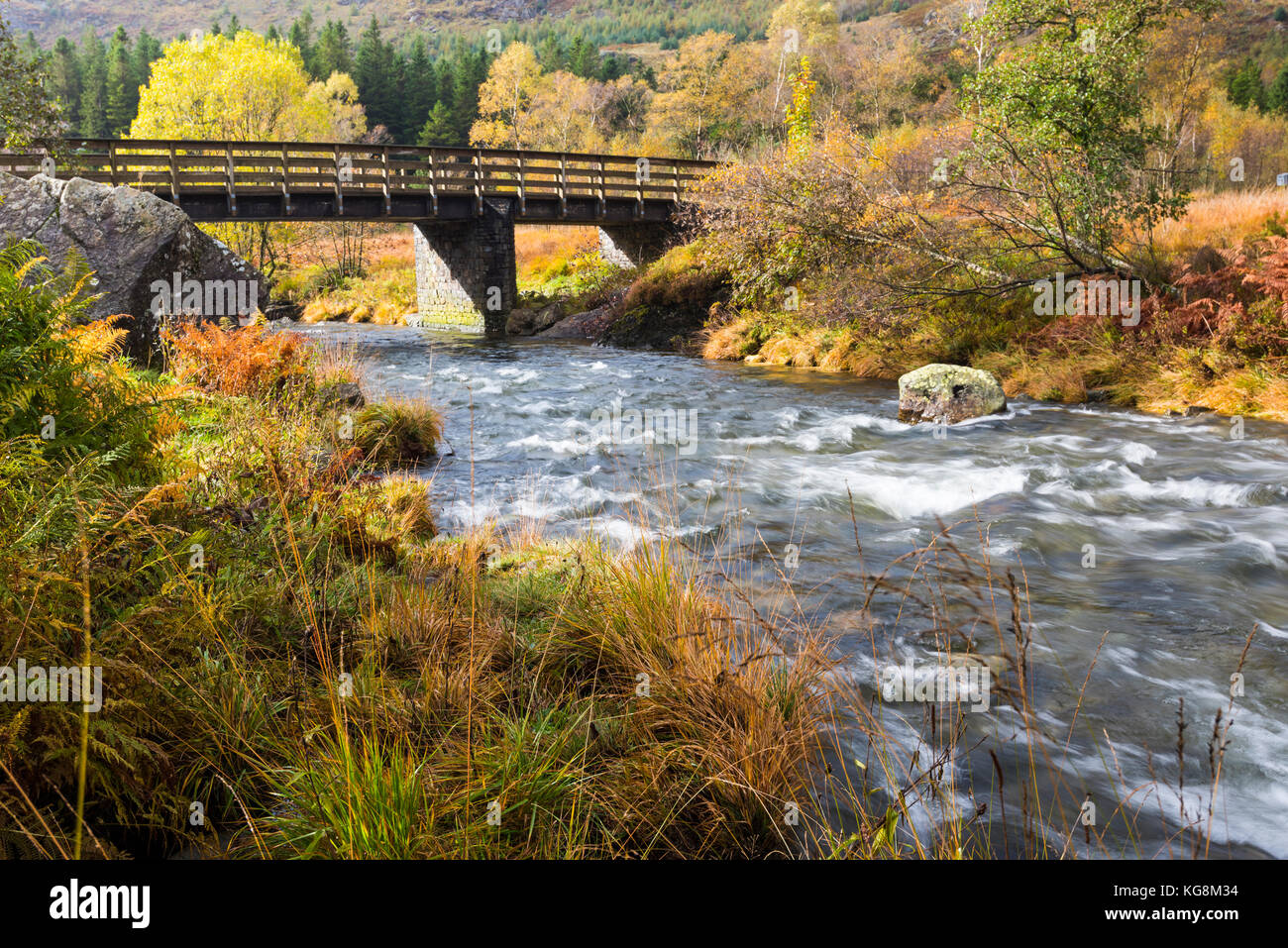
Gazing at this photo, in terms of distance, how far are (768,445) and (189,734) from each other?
760 cm

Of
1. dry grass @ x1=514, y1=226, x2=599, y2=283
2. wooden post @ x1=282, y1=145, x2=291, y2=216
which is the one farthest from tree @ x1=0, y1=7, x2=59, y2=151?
dry grass @ x1=514, y1=226, x2=599, y2=283

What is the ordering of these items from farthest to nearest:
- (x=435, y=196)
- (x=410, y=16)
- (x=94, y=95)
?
(x=410, y=16) → (x=94, y=95) → (x=435, y=196)

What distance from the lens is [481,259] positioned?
26.1 m

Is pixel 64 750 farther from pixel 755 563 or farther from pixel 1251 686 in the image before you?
pixel 1251 686

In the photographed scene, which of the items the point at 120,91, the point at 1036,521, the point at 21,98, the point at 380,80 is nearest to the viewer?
the point at 1036,521

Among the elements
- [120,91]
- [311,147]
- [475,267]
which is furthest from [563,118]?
[120,91]

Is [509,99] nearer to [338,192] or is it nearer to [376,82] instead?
[376,82]

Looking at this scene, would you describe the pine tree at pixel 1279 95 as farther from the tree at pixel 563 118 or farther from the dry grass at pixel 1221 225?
the tree at pixel 563 118

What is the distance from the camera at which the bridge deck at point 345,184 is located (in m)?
21.2

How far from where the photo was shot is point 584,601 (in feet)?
13.1

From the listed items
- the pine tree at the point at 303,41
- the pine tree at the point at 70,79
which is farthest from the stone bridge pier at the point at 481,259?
the pine tree at the point at 70,79

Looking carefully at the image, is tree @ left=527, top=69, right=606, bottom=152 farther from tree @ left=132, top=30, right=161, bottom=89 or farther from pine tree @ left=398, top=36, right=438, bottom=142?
tree @ left=132, top=30, right=161, bottom=89

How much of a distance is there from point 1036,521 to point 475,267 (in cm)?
2214

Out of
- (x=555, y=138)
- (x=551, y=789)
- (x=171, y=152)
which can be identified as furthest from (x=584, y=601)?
(x=555, y=138)
